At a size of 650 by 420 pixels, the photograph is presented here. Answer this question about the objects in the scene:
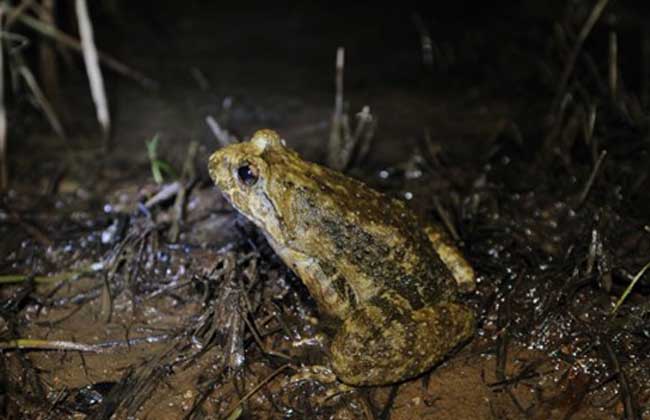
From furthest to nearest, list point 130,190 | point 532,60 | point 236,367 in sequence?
point 532,60, point 130,190, point 236,367

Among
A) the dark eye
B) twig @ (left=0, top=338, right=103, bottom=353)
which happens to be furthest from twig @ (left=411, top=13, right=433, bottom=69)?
twig @ (left=0, top=338, right=103, bottom=353)

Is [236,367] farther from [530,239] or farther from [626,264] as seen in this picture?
[626,264]

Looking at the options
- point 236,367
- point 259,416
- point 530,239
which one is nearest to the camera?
point 259,416

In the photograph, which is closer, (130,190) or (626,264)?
(626,264)

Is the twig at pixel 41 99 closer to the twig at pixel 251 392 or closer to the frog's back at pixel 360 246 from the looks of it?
the frog's back at pixel 360 246

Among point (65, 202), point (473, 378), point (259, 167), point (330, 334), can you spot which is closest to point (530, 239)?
point (473, 378)

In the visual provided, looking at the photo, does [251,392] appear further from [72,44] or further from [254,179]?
[72,44]
